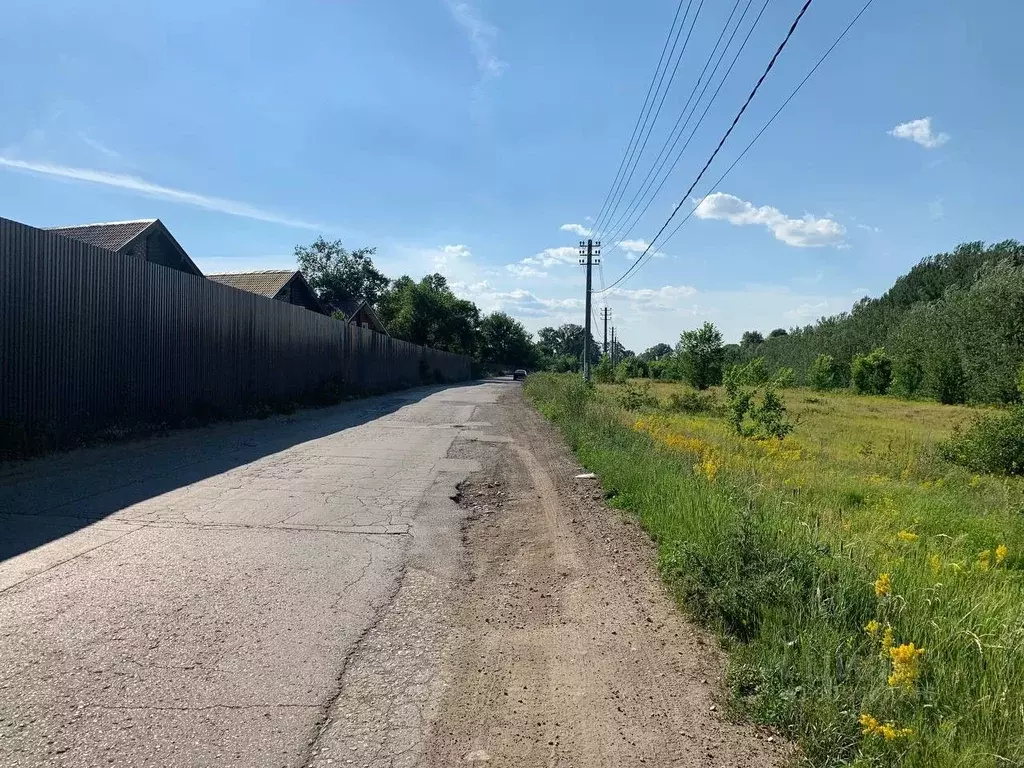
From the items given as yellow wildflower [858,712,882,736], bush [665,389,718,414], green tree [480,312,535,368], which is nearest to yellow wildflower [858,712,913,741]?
yellow wildflower [858,712,882,736]

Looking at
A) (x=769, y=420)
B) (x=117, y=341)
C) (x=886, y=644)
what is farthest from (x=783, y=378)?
(x=886, y=644)

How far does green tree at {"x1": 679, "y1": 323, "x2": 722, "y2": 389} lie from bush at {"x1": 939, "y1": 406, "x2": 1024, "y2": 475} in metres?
30.8

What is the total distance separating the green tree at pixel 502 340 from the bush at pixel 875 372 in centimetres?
5877

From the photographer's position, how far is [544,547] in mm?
6258

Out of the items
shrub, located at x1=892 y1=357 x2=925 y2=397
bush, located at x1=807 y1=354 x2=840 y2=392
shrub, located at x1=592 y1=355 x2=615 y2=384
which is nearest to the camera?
shrub, located at x1=892 y1=357 x2=925 y2=397

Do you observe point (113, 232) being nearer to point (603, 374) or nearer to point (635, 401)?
point (635, 401)

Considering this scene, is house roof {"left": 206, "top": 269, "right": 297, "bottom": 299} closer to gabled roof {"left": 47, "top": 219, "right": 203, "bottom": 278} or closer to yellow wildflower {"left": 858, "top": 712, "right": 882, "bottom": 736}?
gabled roof {"left": 47, "top": 219, "right": 203, "bottom": 278}

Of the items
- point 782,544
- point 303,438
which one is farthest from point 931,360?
point 782,544

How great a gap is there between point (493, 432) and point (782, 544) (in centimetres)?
1184

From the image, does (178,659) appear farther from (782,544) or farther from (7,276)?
(7,276)

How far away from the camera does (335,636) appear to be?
3904 millimetres

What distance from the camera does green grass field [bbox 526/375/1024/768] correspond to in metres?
2.73

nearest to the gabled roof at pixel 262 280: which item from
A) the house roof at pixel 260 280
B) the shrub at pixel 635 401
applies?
the house roof at pixel 260 280

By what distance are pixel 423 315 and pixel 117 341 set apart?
178 feet
